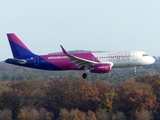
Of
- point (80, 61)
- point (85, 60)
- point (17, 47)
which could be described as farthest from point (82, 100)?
point (85, 60)

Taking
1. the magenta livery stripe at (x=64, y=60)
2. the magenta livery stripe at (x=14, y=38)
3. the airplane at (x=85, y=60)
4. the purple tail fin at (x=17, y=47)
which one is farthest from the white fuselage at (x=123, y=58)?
the magenta livery stripe at (x=14, y=38)

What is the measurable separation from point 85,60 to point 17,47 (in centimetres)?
1276

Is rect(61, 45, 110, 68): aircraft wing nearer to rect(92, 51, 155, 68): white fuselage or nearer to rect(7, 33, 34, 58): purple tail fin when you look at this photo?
rect(92, 51, 155, 68): white fuselage

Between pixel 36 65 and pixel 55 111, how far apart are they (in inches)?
1946

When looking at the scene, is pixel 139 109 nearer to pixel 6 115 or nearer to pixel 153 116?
pixel 153 116

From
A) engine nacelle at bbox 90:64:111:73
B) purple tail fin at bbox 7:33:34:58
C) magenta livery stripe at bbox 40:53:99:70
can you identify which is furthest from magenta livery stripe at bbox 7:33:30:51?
engine nacelle at bbox 90:64:111:73

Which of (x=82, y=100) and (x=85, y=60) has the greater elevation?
(x=85, y=60)

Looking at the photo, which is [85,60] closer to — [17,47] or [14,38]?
[17,47]

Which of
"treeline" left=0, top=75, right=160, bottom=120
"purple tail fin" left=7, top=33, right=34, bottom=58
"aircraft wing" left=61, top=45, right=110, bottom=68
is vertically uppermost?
"purple tail fin" left=7, top=33, right=34, bottom=58

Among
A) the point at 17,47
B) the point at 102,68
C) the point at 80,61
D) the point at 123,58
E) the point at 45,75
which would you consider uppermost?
the point at 17,47

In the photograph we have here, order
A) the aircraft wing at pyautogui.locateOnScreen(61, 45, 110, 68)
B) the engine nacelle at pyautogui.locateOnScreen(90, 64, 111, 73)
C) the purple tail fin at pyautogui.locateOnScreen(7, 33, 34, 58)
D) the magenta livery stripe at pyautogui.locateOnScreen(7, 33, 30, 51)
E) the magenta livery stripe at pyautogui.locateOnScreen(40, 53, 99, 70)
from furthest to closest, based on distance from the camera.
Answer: the magenta livery stripe at pyautogui.locateOnScreen(7, 33, 30, 51) → the purple tail fin at pyautogui.locateOnScreen(7, 33, 34, 58) → the magenta livery stripe at pyautogui.locateOnScreen(40, 53, 99, 70) → the engine nacelle at pyautogui.locateOnScreen(90, 64, 111, 73) → the aircraft wing at pyautogui.locateOnScreen(61, 45, 110, 68)

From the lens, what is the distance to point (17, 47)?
207ft

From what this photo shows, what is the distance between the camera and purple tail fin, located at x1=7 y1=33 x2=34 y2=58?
62.4 metres

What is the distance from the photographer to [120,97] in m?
109
